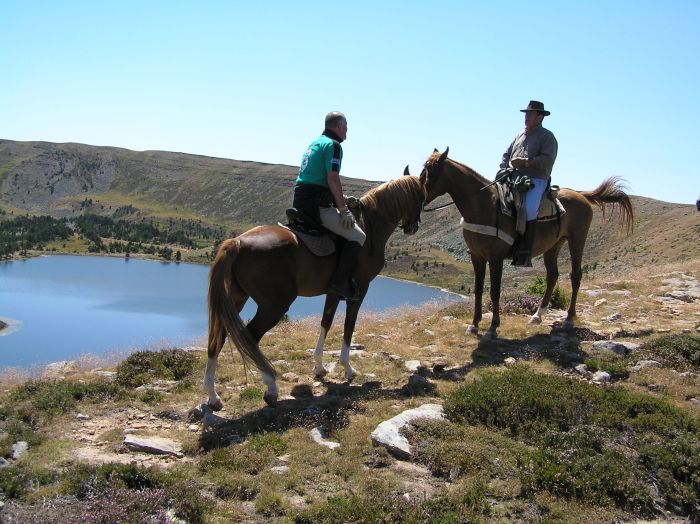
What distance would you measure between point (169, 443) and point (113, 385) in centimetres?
214

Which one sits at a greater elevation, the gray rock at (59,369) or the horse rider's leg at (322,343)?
the horse rider's leg at (322,343)

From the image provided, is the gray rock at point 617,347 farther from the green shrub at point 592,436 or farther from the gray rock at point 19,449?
the gray rock at point 19,449

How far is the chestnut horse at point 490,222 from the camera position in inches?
384

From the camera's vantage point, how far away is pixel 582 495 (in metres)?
4.86

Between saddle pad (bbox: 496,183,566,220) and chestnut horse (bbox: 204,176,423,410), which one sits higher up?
saddle pad (bbox: 496,183,566,220)

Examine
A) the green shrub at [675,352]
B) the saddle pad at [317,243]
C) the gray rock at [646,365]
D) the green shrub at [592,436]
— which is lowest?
the green shrub at [592,436]

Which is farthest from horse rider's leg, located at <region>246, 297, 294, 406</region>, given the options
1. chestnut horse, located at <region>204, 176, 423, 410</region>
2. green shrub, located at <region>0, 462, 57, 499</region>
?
green shrub, located at <region>0, 462, 57, 499</region>

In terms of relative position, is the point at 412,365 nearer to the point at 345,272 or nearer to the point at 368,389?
the point at 368,389

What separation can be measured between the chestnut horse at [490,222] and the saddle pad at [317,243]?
2250 millimetres

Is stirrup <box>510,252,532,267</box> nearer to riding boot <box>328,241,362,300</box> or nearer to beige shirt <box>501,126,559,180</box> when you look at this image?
beige shirt <box>501,126,559,180</box>

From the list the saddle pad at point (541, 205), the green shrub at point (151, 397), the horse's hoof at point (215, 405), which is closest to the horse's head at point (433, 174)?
the saddle pad at point (541, 205)

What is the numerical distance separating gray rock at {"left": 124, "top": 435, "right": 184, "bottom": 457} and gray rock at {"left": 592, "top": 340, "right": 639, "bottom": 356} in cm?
734

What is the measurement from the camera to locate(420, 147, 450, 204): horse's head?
938cm

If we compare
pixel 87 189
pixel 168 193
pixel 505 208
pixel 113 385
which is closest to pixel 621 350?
pixel 505 208
